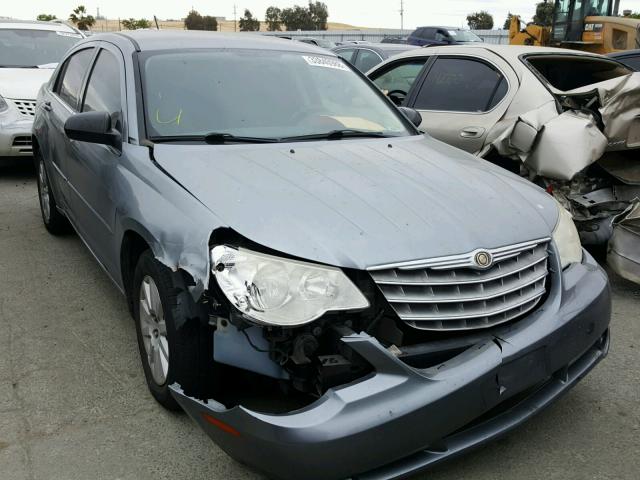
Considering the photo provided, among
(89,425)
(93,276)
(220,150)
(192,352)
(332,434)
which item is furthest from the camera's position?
(93,276)

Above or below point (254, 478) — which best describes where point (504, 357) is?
above

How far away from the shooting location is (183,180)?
118 inches

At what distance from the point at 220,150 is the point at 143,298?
0.78 meters

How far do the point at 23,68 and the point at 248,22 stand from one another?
70.1 m

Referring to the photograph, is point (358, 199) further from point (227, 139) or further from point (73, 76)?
point (73, 76)

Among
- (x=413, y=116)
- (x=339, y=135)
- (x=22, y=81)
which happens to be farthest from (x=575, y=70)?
(x=22, y=81)

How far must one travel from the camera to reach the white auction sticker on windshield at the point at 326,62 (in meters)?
4.27

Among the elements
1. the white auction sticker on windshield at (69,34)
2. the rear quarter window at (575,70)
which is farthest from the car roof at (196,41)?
the white auction sticker on windshield at (69,34)

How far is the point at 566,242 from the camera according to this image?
10.1 ft

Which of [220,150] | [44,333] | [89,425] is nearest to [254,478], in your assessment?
[89,425]

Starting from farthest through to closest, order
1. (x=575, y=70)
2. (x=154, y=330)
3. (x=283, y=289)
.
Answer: (x=575, y=70)
(x=154, y=330)
(x=283, y=289)

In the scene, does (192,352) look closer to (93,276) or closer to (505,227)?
(505,227)

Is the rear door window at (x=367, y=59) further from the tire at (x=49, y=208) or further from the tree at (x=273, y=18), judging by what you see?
the tree at (x=273, y=18)

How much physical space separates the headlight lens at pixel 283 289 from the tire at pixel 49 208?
342 cm
